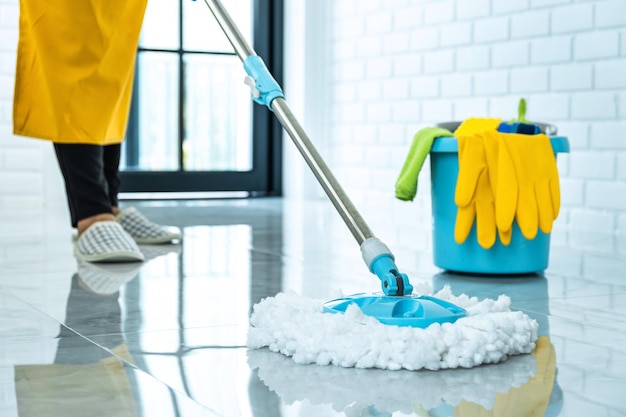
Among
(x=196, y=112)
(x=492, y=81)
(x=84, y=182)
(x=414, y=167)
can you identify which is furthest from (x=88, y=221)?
(x=196, y=112)

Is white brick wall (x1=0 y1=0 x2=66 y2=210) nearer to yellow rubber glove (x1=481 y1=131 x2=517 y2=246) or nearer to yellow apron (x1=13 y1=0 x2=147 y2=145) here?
yellow apron (x1=13 y1=0 x2=147 y2=145)

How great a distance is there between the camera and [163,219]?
10.3ft

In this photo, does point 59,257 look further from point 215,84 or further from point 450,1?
point 215,84

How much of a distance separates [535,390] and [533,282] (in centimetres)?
85

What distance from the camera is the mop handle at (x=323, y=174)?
46.6 inches

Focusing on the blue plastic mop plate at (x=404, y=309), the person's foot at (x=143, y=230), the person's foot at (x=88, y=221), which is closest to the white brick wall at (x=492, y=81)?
the person's foot at (x=143, y=230)

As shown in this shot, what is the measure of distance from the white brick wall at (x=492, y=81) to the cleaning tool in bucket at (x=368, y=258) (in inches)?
64.5

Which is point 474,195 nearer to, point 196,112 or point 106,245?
point 106,245

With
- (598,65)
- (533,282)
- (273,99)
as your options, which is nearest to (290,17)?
(598,65)

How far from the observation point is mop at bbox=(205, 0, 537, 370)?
104cm

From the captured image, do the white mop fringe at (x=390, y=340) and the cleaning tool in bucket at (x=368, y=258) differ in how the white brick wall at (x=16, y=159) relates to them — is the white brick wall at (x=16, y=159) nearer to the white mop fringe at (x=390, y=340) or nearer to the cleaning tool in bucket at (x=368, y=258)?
the cleaning tool in bucket at (x=368, y=258)

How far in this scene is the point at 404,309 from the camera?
1.14 metres

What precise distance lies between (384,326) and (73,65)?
1.23m

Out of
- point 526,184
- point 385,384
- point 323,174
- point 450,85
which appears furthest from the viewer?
point 450,85
